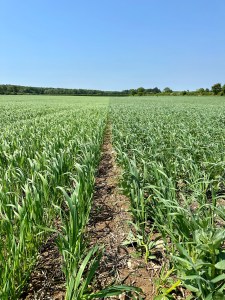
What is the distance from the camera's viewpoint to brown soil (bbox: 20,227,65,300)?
1.74 m

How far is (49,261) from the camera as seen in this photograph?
6.89 feet

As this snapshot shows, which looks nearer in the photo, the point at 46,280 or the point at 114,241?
the point at 46,280

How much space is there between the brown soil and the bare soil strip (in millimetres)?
318

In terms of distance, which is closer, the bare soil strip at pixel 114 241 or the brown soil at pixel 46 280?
the brown soil at pixel 46 280

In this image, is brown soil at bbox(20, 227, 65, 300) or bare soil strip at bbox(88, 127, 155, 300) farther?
bare soil strip at bbox(88, 127, 155, 300)

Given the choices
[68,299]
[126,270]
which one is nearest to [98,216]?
[126,270]

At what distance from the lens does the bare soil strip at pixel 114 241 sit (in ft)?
6.18

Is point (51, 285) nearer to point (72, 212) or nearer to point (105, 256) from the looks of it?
point (105, 256)

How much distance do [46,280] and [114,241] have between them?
0.77 meters

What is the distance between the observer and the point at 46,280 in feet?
6.15

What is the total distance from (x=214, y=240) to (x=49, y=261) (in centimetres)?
148

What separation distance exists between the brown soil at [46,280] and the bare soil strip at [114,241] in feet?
1.04

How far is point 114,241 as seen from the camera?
2402 mm

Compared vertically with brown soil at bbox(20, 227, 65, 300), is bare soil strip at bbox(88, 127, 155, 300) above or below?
above
